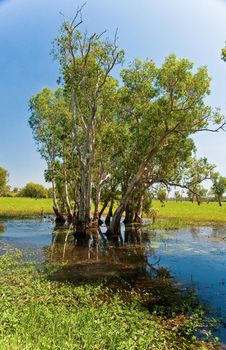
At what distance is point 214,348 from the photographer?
882 centimetres

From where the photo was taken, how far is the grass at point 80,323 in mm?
7488

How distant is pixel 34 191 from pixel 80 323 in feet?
421

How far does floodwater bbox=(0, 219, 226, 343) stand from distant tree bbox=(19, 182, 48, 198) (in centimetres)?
9879

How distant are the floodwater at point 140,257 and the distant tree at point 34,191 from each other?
98.8 m

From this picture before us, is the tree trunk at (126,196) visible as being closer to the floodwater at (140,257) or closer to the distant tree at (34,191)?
the floodwater at (140,257)

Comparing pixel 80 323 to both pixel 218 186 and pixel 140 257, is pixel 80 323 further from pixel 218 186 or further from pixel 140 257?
pixel 218 186

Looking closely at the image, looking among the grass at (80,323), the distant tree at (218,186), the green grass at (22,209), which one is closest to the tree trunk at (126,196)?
the grass at (80,323)

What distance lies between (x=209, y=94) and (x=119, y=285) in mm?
20206

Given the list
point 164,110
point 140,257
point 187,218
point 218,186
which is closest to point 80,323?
point 140,257

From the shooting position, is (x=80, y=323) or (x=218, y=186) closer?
(x=80, y=323)

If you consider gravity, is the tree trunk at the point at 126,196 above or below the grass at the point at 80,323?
above

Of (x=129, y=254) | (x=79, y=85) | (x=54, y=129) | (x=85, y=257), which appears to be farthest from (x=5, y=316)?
(x=54, y=129)

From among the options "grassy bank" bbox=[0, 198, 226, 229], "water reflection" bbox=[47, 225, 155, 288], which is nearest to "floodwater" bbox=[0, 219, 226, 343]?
"water reflection" bbox=[47, 225, 155, 288]

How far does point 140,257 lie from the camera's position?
74.9 feet
